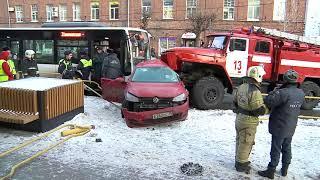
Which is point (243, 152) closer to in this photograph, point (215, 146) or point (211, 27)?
point (215, 146)

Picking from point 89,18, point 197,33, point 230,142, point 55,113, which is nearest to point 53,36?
point 55,113

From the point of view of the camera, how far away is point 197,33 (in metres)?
30.9

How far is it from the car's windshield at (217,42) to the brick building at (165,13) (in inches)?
719

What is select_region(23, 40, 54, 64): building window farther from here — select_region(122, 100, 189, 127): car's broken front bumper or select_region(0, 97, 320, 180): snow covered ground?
select_region(122, 100, 189, 127): car's broken front bumper

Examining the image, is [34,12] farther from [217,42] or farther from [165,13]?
[217,42]

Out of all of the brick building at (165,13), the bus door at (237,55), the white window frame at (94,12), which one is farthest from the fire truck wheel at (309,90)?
the white window frame at (94,12)

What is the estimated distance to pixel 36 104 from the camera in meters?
7.91

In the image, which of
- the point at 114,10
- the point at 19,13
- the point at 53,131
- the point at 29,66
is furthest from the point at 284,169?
the point at 19,13

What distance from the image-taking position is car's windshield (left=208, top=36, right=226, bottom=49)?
11.8 metres

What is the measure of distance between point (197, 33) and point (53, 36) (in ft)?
58.3

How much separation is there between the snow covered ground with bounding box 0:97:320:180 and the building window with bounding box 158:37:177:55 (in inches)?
975

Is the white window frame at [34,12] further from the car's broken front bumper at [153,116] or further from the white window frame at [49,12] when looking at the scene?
the car's broken front bumper at [153,116]

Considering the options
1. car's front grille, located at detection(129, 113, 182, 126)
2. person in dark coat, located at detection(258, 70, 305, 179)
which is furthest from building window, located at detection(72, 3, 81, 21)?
person in dark coat, located at detection(258, 70, 305, 179)

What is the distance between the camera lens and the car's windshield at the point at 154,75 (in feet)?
32.0
